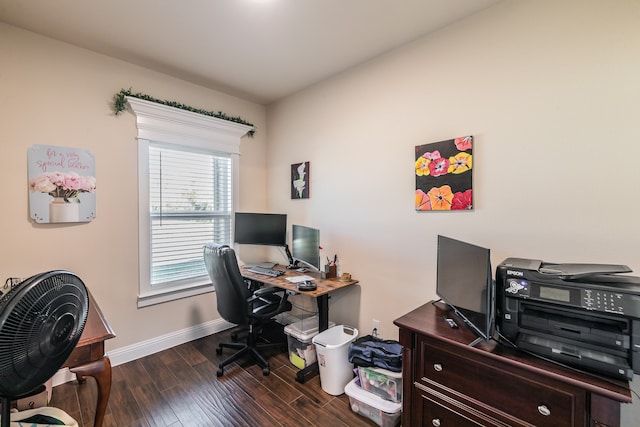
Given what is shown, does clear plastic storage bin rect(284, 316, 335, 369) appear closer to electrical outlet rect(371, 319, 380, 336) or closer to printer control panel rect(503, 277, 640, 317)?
electrical outlet rect(371, 319, 380, 336)

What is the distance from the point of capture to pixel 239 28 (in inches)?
80.4

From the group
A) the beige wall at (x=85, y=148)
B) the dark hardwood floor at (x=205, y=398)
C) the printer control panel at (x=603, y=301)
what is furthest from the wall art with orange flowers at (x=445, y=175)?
the beige wall at (x=85, y=148)

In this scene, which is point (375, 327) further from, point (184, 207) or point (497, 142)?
point (184, 207)

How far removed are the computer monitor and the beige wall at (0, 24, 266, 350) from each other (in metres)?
1.27

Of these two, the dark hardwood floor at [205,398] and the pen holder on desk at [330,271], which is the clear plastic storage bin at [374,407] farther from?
the pen holder on desk at [330,271]

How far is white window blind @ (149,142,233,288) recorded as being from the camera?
8.94 ft

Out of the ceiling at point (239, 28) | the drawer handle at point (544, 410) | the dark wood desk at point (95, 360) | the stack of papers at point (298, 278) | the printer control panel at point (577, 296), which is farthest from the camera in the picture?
the stack of papers at point (298, 278)

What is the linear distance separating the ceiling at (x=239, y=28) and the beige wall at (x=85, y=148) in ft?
0.54

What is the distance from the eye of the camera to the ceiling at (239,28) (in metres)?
1.82

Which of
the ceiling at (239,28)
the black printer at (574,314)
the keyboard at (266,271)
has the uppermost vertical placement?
the ceiling at (239,28)

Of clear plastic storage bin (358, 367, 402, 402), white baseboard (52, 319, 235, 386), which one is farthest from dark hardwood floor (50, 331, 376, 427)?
clear plastic storage bin (358, 367, 402, 402)

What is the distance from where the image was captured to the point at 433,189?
2.05 metres

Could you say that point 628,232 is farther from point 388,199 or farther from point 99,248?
point 99,248

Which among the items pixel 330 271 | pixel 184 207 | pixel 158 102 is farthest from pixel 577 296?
pixel 158 102
